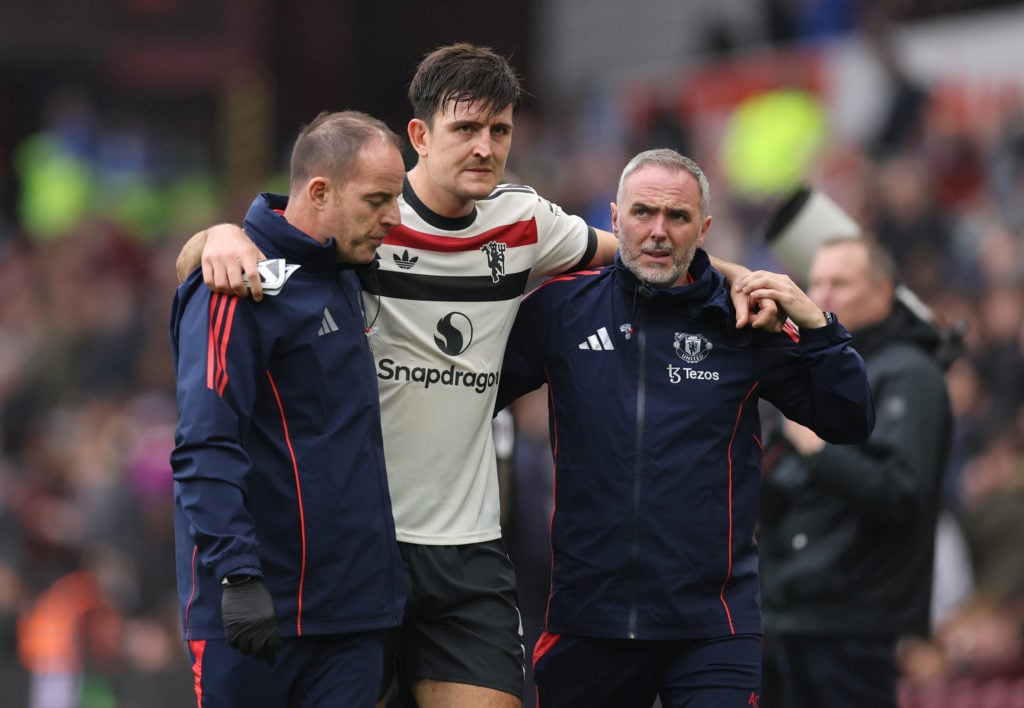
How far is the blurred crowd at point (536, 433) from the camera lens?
30.6 feet

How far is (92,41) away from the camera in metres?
19.0

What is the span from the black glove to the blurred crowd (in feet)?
8.26

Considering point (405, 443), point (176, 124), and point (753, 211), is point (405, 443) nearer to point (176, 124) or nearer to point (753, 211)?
point (753, 211)

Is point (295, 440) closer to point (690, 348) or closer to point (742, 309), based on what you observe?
point (690, 348)

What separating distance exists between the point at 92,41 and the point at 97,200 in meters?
2.01

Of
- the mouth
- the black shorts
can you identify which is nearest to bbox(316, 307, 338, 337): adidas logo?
the black shorts

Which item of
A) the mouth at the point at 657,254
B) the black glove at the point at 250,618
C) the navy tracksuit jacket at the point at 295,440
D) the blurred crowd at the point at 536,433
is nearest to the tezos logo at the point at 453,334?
the navy tracksuit jacket at the point at 295,440

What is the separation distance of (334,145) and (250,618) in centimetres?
131

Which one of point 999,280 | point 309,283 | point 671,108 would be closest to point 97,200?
point 671,108

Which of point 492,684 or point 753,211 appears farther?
point 753,211

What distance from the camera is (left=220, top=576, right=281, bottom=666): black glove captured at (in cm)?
460

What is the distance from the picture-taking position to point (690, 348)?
5.52m

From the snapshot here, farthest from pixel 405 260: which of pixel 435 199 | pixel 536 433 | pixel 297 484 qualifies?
pixel 536 433

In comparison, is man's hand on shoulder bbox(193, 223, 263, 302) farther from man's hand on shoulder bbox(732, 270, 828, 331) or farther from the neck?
man's hand on shoulder bbox(732, 270, 828, 331)
